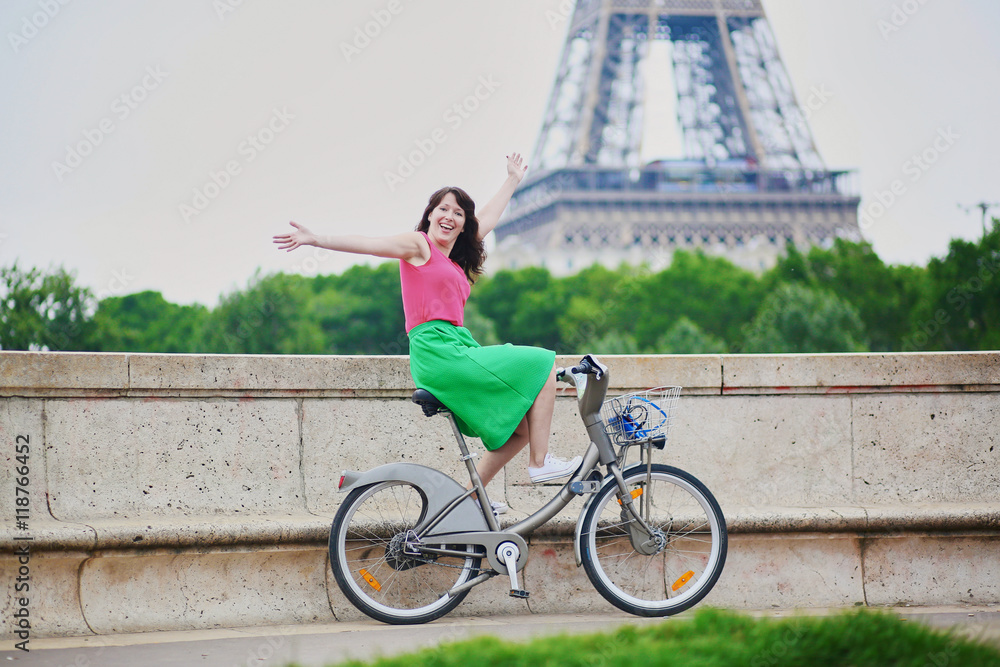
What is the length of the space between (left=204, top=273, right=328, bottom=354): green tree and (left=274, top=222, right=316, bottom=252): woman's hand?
50596 mm

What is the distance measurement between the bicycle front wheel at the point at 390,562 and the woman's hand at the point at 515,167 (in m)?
1.81

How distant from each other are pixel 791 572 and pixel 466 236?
2612 millimetres

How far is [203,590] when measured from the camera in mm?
5402

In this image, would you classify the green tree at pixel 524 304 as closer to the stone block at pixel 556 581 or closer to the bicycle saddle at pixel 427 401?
the stone block at pixel 556 581

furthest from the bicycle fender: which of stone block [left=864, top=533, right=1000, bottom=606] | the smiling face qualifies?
stone block [left=864, top=533, right=1000, bottom=606]

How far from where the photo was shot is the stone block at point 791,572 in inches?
233

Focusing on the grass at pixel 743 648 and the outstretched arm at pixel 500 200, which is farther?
the outstretched arm at pixel 500 200

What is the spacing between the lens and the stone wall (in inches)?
211

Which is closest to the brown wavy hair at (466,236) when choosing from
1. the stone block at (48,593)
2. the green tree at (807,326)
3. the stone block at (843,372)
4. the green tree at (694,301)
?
the stone block at (843,372)

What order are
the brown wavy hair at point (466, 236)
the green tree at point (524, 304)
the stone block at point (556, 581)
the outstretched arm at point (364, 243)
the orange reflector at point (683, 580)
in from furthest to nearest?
the green tree at point (524, 304) < the stone block at point (556, 581) < the brown wavy hair at point (466, 236) < the orange reflector at point (683, 580) < the outstretched arm at point (364, 243)

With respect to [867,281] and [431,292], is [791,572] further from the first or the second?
[867,281]

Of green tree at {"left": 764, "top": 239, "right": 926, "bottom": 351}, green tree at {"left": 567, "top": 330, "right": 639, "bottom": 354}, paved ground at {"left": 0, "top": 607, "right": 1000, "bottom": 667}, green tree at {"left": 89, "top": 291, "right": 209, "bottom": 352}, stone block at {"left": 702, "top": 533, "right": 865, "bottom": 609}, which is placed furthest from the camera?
green tree at {"left": 567, "top": 330, "right": 639, "bottom": 354}

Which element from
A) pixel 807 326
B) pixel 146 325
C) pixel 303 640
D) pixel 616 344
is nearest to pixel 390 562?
pixel 303 640

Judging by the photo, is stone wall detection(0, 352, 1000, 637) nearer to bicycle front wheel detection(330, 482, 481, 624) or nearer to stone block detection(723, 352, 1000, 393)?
stone block detection(723, 352, 1000, 393)
